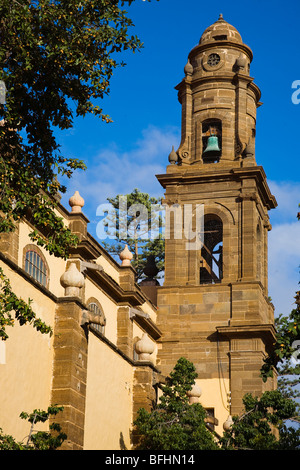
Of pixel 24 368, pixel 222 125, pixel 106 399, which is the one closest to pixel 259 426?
pixel 106 399

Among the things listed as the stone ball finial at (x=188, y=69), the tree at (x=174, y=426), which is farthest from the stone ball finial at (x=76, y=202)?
the stone ball finial at (x=188, y=69)

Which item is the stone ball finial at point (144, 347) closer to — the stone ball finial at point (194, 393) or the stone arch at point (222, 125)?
the stone ball finial at point (194, 393)

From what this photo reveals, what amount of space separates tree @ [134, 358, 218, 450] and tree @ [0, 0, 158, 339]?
39.8 feet

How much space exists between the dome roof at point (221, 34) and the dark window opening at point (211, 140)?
3848 mm

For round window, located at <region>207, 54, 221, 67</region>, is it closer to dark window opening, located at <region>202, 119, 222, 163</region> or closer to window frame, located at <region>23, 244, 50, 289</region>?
dark window opening, located at <region>202, 119, 222, 163</region>

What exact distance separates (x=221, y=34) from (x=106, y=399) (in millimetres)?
20541

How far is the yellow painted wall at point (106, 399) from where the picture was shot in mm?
27109

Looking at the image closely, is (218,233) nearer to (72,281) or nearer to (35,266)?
(35,266)

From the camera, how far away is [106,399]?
28891mm

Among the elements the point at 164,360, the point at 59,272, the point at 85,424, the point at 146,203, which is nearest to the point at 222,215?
the point at 164,360

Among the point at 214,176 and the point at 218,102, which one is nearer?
the point at 214,176

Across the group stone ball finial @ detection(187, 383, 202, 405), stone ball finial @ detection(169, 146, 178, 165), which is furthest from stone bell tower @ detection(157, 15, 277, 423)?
stone ball finial @ detection(187, 383, 202, 405)

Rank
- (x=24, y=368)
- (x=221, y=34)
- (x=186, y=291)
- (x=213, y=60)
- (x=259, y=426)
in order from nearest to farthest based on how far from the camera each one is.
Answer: (x=24, y=368), (x=259, y=426), (x=186, y=291), (x=213, y=60), (x=221, y=34)
